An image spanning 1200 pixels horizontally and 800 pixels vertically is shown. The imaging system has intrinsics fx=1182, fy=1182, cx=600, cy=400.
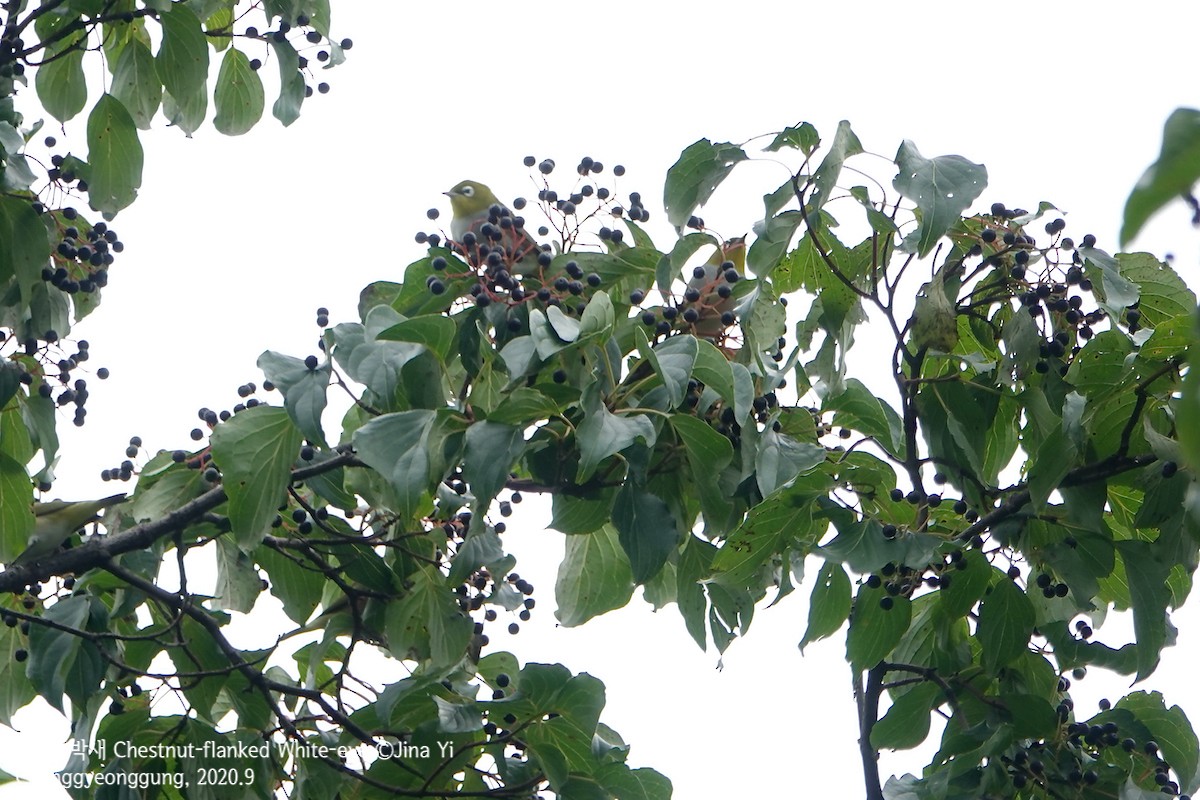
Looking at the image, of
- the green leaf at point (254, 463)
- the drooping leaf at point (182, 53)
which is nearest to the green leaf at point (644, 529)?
the green leaf at point (254, 463)

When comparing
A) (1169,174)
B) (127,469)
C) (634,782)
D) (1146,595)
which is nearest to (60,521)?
(127,469)

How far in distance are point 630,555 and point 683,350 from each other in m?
0.42

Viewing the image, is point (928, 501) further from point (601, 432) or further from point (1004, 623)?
point (601, 432)

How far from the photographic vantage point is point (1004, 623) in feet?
8.69

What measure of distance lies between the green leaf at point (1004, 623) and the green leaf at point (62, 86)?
10.2ft

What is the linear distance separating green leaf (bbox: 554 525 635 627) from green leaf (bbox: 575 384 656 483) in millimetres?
794

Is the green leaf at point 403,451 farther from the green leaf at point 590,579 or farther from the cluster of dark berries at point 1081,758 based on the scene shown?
the cluster of dark berries at point 1081,758

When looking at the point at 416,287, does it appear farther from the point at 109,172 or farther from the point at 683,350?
the point at 109,172

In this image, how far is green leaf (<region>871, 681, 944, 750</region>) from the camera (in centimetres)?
276

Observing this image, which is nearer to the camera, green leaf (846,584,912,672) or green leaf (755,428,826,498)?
green leaf (755,428,826,498)

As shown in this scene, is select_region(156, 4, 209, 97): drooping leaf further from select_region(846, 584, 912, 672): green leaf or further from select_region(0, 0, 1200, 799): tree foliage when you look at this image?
select_region(846, 584, 912, 672): green leaf

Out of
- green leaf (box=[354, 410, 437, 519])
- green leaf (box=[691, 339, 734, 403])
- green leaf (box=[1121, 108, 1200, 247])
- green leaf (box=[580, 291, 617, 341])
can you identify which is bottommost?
green leaf (box=[1121, 108, 1200, 247])

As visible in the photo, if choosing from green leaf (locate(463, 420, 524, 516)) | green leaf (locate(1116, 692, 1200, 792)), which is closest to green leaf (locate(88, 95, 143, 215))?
green leaf (locate(463, 420, 524, 516))

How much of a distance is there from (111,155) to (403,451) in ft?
Answer: 6.04
